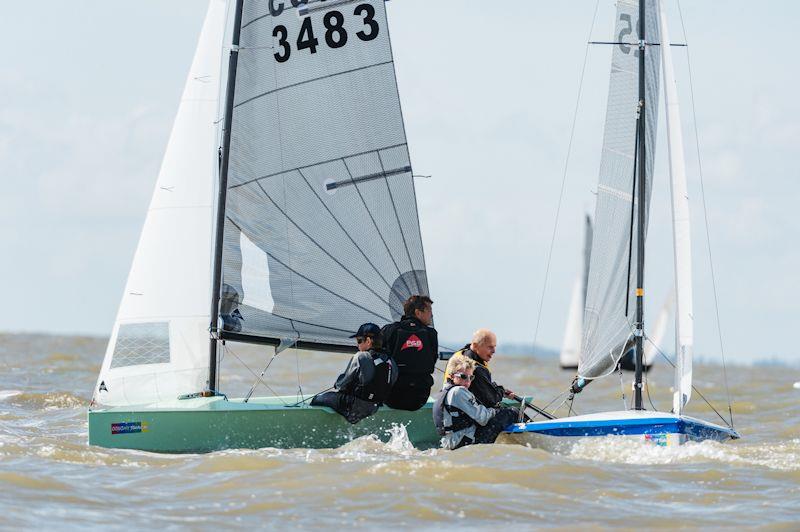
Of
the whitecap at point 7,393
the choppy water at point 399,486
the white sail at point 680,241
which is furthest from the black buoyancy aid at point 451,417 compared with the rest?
the whitecap at point 7,393

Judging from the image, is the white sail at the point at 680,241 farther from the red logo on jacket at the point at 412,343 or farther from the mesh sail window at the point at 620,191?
the red logo on jacket at the point at 412,343

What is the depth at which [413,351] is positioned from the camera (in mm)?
10312

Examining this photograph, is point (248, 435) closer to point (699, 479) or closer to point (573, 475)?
point (573, 475)

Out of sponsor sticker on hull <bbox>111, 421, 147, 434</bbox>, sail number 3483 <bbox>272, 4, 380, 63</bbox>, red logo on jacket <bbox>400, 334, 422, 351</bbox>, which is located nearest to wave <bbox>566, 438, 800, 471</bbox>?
red logo on jacket <bbox>400, 334, 422, 351</bbox>

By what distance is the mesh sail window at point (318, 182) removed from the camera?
11211 millimetres

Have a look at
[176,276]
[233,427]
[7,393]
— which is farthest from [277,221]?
[7,393]

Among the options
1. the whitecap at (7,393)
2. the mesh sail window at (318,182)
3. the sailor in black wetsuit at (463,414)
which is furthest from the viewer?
the whitecap at (7,393)

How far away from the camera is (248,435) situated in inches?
401

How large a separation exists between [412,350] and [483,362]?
25.0 inches

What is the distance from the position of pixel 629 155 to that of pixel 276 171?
117 inches

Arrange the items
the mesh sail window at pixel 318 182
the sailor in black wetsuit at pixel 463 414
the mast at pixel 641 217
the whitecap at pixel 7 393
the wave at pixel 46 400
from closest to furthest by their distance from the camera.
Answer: the sailor in black wetsuit at pixel 463 414 → the mast at pixel 641 217 → the mesh sail window at pixel 318 182 → the wave at pixel 46 400 → the whitecap at pixel 7 393

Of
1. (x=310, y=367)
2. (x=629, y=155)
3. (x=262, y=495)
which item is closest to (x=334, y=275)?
(x=629, y=155)

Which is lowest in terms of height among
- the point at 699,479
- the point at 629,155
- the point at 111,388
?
the point at 699,479

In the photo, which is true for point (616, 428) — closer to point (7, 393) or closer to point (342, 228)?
point (342, 228)
